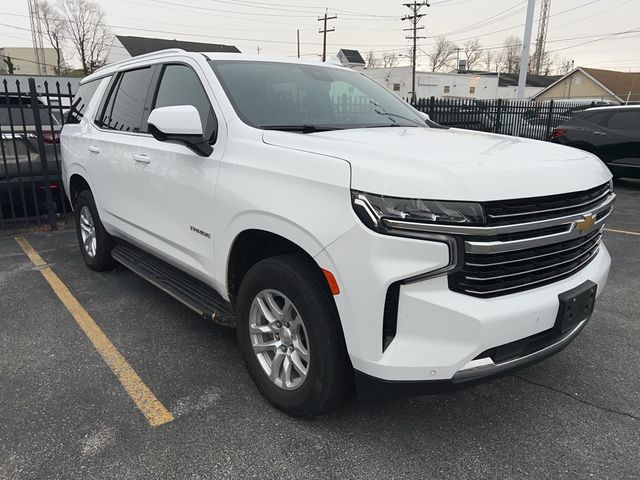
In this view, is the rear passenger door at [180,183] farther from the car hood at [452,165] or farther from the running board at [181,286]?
the car hood at [452,165]

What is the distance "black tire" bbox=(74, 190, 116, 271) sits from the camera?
482cm

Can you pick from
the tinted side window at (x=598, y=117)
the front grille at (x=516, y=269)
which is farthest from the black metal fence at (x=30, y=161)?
the tinted side window at (x=598, y=117)

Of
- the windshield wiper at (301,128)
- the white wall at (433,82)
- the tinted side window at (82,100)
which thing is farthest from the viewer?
the white wall at (433,82)

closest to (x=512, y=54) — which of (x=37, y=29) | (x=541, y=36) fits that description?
(x=541, y=36)

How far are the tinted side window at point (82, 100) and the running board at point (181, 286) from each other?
1.69 meters

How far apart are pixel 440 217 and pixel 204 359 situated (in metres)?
2.11

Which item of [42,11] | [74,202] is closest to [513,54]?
[42,11]

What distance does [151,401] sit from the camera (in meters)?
2.93

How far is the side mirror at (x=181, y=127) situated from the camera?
2834 millimetres

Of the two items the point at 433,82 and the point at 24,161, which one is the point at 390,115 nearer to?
the point at 24,161

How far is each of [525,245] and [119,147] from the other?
10.6 feet

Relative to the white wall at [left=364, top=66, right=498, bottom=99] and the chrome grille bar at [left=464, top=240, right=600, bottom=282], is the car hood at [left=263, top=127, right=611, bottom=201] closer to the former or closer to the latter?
the chrome grille bar at [left=464, top=240, right=600, bottom=282]

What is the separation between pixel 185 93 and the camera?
3.43 metres

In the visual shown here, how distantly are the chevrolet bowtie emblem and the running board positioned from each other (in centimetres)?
199
